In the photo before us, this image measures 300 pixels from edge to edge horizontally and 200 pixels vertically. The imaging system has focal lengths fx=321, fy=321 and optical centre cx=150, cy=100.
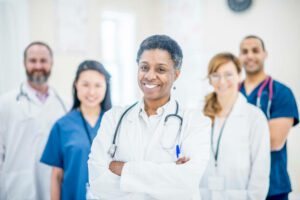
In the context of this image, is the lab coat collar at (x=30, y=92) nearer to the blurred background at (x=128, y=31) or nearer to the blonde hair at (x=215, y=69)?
the blurred background at (x=128, y=31)

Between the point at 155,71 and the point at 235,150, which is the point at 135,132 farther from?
the point at 235,150

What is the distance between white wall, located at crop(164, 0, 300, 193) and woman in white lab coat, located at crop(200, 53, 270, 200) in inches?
6.3

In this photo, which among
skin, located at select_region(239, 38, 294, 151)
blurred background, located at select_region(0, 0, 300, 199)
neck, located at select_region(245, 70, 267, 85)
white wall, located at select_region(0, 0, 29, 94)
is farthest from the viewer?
white wall, located at select_region(0, 0, 29, 94)

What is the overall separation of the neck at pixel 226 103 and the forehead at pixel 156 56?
1.83 ft

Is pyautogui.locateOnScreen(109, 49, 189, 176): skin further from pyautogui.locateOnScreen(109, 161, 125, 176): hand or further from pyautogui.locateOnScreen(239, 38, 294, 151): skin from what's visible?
pyautogui.locateOnScreen(239, 38, 294, 151): skin

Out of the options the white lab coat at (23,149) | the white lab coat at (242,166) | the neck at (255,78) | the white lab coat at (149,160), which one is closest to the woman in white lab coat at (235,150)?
the white lab coat at (242,166)

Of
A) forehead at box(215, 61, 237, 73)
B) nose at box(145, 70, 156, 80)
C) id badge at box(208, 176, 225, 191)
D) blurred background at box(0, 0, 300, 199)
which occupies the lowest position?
id badge at box(208, 176, 225, 191)

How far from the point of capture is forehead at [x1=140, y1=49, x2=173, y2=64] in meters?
0.69

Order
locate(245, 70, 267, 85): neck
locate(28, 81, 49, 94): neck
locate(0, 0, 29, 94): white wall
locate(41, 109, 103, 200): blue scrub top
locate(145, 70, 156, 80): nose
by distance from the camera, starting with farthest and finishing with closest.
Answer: locate(0, 0, 29, 94): white wall, locate(28, 81, 49, 94): neck, locate(245, 70, 267, 85): neck, locate(41, 109, 103, 200): blue scrub top, locate(145, 70, 156, 80): nose

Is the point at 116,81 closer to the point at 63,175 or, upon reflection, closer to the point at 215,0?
the point at 63,175

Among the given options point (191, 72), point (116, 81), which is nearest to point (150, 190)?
point (116, 81)

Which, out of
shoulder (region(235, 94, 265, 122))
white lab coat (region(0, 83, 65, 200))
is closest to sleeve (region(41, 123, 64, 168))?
white lab coat (region(0, 83, 65, 200))

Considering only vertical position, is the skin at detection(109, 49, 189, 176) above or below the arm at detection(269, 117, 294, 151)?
above

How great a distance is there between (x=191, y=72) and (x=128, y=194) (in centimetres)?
141
